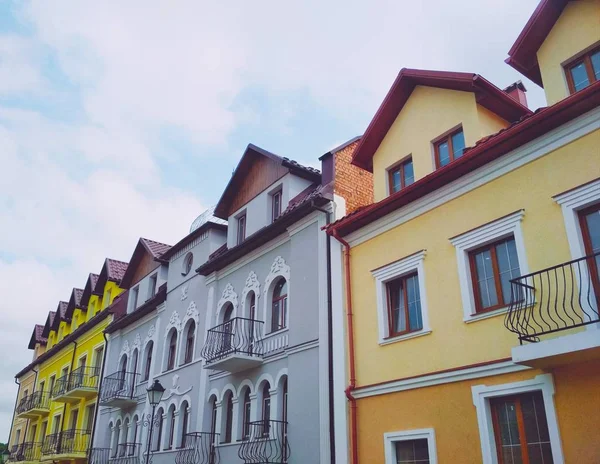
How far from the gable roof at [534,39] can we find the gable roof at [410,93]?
0.67 m

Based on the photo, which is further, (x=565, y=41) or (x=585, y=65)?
(x=565, y=41)

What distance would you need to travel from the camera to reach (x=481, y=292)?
10422 mm

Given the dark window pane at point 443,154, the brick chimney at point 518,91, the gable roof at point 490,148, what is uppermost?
the brick chimney at point 518,91

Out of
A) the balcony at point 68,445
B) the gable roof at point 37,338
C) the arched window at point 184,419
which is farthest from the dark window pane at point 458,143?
the gable roof at point 37,338

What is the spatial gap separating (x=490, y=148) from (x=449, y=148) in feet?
6.44

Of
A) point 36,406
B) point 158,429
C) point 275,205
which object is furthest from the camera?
point 36,406

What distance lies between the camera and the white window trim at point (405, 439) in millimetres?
10141

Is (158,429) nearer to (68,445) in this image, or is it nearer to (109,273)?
(68,445)

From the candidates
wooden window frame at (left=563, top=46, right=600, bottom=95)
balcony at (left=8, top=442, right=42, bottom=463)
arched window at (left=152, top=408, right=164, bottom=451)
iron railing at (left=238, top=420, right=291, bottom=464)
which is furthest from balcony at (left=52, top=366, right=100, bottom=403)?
wooden window frame at (left=563, top=46, right=600, bottom=95)

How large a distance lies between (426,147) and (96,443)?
1940 centimetres

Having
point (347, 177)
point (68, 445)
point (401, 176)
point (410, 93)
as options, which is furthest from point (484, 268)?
point (68, 445)

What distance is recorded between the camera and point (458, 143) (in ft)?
40.1

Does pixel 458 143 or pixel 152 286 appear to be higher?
pixel 152 286

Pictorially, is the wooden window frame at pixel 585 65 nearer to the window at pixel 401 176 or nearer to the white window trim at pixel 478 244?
the white window trim at pixel 478 244
